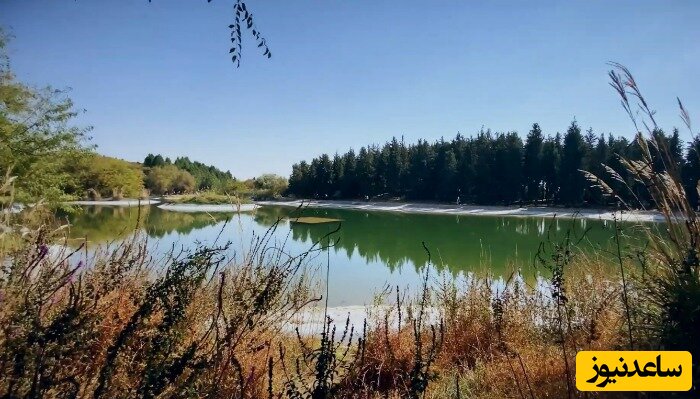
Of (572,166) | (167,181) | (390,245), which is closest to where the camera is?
(390,245)

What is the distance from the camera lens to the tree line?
3322cm

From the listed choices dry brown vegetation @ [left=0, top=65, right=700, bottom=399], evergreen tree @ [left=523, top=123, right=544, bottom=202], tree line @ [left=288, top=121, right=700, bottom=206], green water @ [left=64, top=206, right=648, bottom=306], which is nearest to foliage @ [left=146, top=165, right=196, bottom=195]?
tree line @ [left=288, top=121, right=700, bottom=206]

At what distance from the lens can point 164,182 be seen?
4900cm

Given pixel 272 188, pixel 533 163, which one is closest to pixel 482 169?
pixel 533 163

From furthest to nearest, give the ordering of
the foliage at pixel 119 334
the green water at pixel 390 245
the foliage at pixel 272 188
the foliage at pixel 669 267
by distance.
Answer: the foliage at pixel 272 188 → the green water at pixel 390 245 → the foliage at pixel 669 267 → the foliage at pixel 119 334

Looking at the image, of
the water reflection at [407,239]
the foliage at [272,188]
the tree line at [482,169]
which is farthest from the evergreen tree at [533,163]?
the foliage at [272,188]

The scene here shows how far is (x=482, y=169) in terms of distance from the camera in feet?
125

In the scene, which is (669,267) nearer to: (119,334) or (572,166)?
(119,334)

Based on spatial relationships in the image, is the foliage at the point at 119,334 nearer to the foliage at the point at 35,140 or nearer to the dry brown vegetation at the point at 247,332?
the dry brown vegetation at the point at 247,332

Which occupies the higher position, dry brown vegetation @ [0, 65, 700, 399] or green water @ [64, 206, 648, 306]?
dry brown vegetation @ [0, 65, 700, 399]

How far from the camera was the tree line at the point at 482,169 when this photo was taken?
3322cm

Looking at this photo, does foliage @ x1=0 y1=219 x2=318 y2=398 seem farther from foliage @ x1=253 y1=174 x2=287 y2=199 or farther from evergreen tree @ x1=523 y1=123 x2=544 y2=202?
foliage @ x1=253 y1=174 x2=287 y2=199

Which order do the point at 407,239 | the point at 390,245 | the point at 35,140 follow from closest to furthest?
the point at 35,140, the point at 390,245, the point at 407,239

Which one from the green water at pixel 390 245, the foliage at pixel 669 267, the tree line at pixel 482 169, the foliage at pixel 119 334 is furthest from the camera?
the tree line at pixel 482 169
